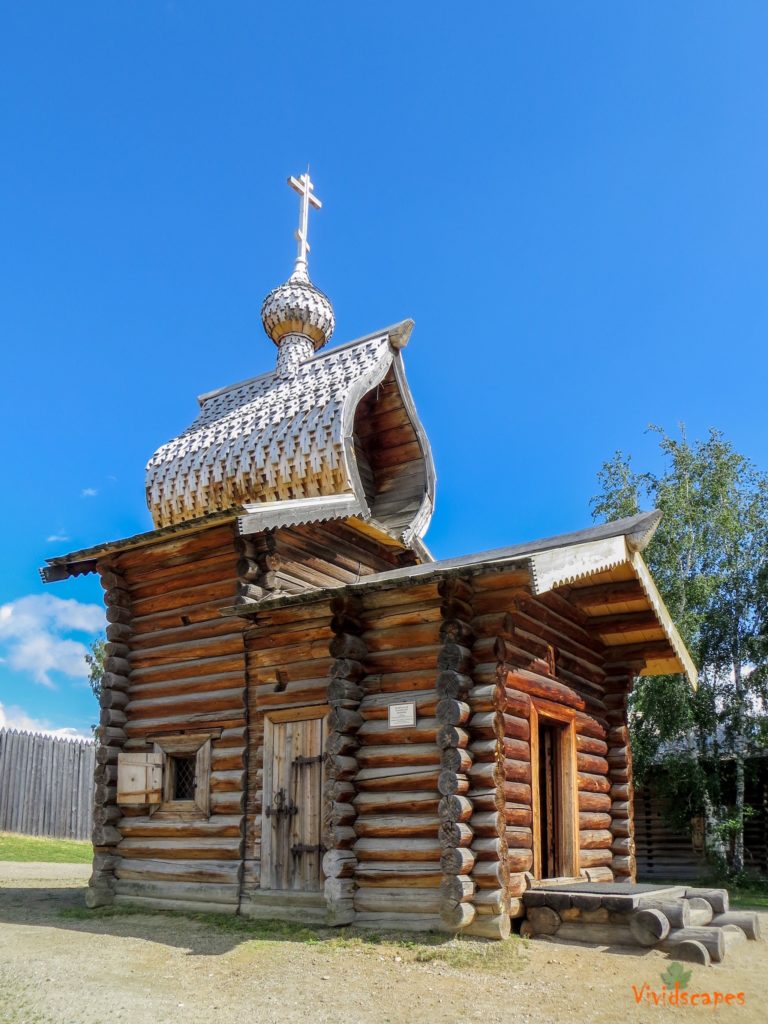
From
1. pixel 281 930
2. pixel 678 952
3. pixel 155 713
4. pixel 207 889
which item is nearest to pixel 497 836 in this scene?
pixel 678 952

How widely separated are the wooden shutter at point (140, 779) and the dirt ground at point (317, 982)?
2.18 m

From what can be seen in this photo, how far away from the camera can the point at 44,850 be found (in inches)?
837

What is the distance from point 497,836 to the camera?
357 inches

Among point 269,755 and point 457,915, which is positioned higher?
point 269,755

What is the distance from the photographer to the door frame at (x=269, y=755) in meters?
10.5

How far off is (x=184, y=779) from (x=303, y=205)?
40.8 ft

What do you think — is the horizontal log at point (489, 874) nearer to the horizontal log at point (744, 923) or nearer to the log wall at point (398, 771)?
the log wall at point (398, 771)

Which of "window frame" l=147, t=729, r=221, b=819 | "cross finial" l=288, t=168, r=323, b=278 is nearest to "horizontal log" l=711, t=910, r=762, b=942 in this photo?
"window frame" l=147, t=729, r=221, b=819

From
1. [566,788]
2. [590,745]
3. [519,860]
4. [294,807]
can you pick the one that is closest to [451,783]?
[519,860]

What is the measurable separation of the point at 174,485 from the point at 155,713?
4.16 meters

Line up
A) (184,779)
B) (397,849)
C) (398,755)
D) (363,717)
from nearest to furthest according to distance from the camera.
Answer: (397,849) → (398,755) → (363,717) → (184,779)

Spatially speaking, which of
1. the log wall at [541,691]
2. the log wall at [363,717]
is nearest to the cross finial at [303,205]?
the log wall at [363,717]

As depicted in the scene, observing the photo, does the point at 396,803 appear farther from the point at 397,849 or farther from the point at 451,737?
the point at 451,737

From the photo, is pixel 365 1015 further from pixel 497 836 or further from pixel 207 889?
pixel 207 889
